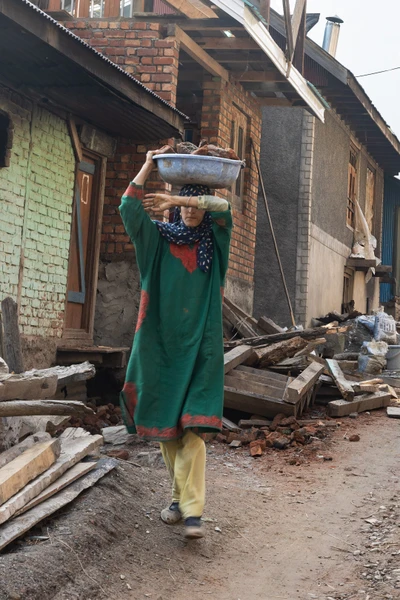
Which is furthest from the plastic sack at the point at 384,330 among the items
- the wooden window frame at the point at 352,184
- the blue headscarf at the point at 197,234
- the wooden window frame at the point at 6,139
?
the blue headscarf at the point at 197,234

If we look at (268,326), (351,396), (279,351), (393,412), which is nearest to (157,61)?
(279,351)

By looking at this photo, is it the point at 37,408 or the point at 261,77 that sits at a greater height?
the point at 261,77

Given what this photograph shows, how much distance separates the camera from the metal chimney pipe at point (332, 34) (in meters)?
21.0

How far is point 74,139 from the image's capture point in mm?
8766

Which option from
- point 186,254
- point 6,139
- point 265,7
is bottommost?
point 186,254

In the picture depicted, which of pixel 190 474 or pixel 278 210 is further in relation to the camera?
pixel 278 210

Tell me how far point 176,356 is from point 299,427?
3635 mm

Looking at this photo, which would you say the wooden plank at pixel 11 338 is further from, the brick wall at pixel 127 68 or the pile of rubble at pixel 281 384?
the brick wall at pixel 127 68

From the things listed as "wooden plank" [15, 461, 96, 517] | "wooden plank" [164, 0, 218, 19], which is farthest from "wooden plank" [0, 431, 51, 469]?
"wooden plank" [164, 0, 218, 19]

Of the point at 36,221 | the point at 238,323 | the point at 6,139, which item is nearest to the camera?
the point at 6,139

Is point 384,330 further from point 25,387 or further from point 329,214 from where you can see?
point 25,387

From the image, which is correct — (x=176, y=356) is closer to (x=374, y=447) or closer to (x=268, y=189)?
(x=374, y=447)

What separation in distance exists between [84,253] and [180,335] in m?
5.14

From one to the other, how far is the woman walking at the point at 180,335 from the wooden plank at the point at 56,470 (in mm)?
401
